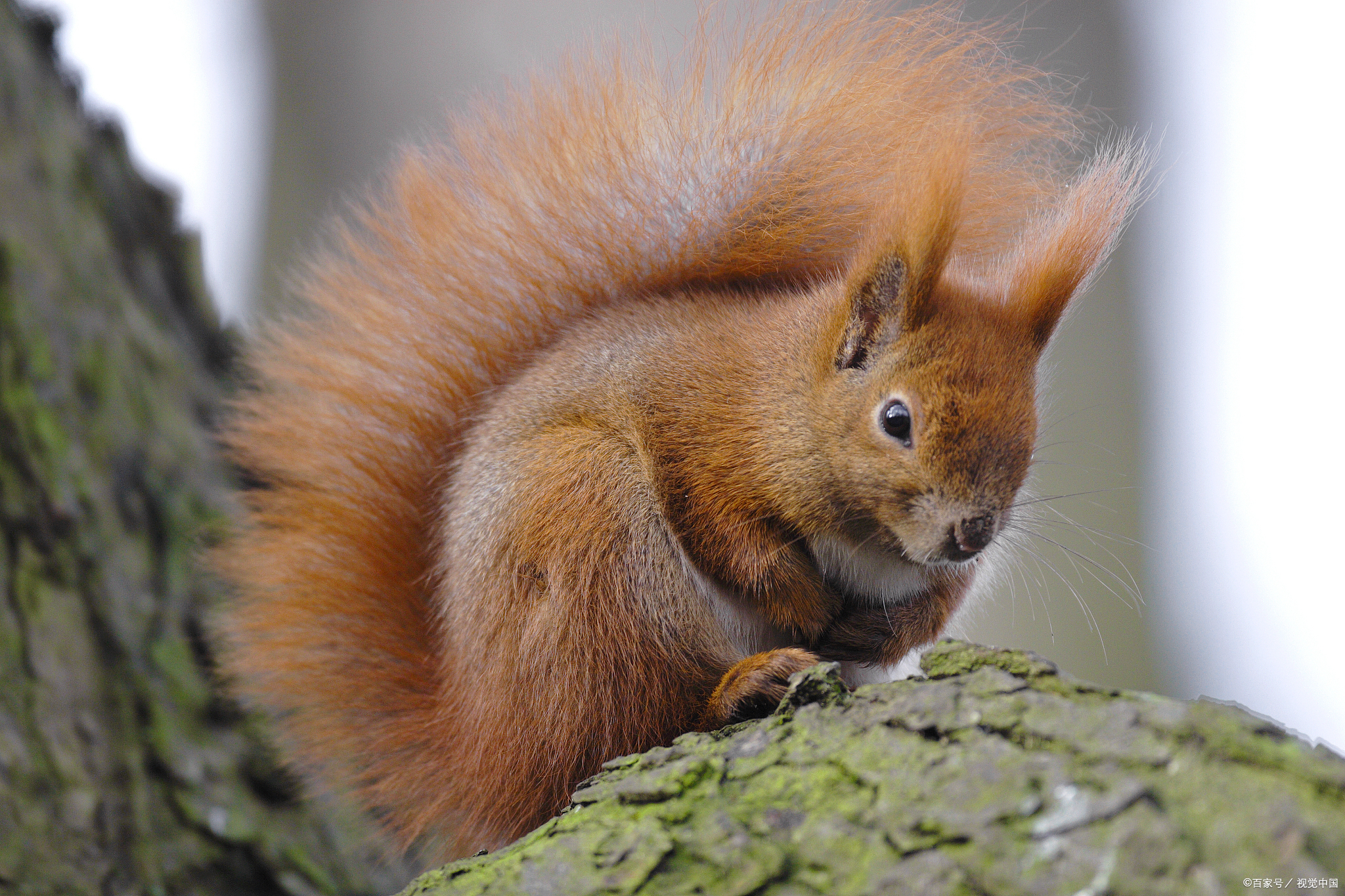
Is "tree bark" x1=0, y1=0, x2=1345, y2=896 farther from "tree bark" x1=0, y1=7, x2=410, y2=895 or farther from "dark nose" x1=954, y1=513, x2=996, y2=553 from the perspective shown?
"dark nose" x1=954, y1=513, x2=996, y2=553

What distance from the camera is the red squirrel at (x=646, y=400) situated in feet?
3.80

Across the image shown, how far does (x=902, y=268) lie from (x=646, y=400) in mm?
392

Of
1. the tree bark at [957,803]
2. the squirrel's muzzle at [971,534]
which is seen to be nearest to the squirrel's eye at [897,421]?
the squirrel's muzzle at [971,534]

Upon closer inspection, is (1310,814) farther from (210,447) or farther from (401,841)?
(210,447)

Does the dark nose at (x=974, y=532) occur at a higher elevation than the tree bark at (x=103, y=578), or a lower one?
lower

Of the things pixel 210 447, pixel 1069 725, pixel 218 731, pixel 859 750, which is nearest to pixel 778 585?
pixel 859 750

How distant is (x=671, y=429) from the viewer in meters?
1.30

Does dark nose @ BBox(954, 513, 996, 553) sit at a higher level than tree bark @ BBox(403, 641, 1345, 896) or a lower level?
higher

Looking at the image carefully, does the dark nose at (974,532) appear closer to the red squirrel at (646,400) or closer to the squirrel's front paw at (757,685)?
the red squirrel at (646,400)

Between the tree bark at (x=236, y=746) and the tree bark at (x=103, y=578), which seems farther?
the tree bark at (x=103, y=578)

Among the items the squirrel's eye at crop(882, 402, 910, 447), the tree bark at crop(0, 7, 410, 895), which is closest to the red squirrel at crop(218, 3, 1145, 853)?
the squirrel's eye at crop(882, 402, 910, 447)

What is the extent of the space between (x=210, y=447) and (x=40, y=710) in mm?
596

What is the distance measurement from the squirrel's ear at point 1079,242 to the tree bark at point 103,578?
4.35ft

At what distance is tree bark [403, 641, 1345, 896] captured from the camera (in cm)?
61
